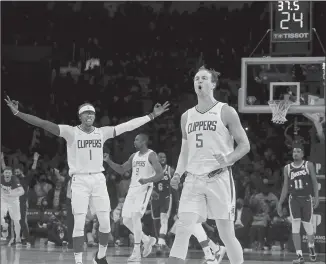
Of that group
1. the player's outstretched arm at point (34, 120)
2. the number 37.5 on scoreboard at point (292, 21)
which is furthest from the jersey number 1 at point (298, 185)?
the player's outstretched arm at point (34, 120)

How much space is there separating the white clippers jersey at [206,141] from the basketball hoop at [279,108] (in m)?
9.69

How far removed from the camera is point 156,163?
13.4m

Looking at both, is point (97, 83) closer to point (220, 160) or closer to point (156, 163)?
point (156, 163)

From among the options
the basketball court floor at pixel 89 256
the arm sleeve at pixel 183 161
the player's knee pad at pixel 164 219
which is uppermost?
the arm sleeve at pixel 183 161

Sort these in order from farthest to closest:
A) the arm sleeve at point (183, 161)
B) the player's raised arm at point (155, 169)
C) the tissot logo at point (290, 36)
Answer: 1. the tissot logo at point (290, 36)
2. the player's raised arm at point (155, 169)
3. the arm sleeve at point (183, 161)

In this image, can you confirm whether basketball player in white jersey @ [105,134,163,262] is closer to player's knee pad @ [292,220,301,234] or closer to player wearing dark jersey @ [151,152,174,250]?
player's knee pad @ [292,220,301,234]

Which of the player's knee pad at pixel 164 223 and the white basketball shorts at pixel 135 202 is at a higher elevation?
the white basketball shorts at pixel 135 202

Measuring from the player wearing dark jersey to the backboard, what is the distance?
2247 millimetres

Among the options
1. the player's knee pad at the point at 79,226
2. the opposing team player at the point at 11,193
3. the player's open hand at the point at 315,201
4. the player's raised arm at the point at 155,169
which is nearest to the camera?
the player's knee pad at the point at 79,226

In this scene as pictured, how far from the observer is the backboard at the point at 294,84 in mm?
17547

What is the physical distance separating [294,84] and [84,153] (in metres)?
8.31

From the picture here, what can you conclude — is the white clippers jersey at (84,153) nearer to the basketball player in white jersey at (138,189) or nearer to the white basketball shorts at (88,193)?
the white basketball shorts at (88,193)

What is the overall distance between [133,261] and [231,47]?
548 inches

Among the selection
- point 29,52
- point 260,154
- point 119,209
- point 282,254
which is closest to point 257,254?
point 282,254
